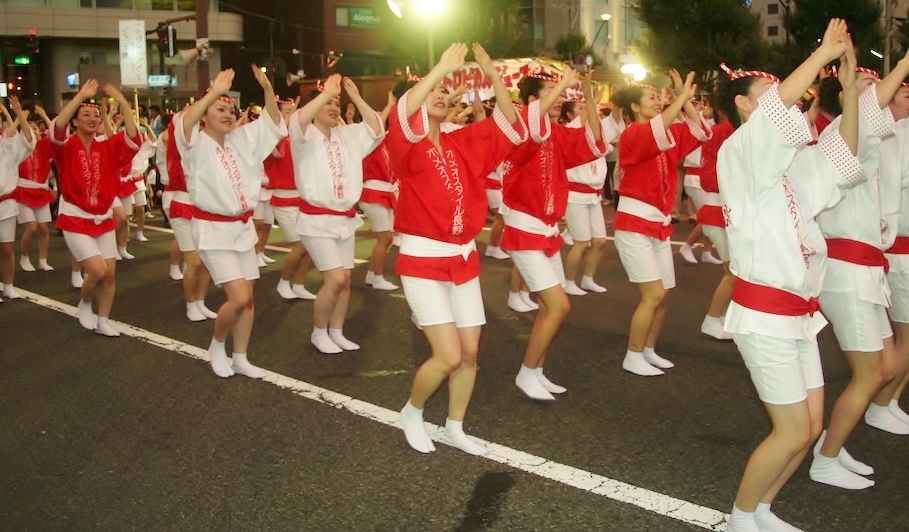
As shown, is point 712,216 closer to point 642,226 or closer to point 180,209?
point 642,226

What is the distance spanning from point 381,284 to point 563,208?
13.7 ft

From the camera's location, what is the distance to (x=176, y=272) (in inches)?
444

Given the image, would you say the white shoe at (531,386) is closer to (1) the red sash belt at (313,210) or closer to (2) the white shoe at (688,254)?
(1) the red sash belt at (313,210)

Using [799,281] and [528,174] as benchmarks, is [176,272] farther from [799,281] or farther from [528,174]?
[799,281]

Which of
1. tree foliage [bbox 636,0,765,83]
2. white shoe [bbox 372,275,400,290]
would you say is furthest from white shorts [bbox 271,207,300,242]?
tree foliage [bbox 636,0,765,83]

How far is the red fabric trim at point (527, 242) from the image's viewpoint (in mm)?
6266

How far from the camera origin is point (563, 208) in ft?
21.9

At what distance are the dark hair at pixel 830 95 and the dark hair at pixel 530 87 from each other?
191 cm

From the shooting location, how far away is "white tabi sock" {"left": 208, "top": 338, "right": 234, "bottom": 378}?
22.4ft

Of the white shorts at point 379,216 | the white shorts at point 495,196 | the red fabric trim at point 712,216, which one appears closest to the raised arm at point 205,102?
the white shorts at point 379,216

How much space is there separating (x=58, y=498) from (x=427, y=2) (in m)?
21.6

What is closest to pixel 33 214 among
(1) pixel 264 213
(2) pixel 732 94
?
(1) pixel 264 213

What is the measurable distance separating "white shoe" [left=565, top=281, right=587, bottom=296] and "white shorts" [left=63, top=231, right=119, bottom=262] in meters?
4.43

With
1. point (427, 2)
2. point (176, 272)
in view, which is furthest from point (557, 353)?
point (427, 2)
